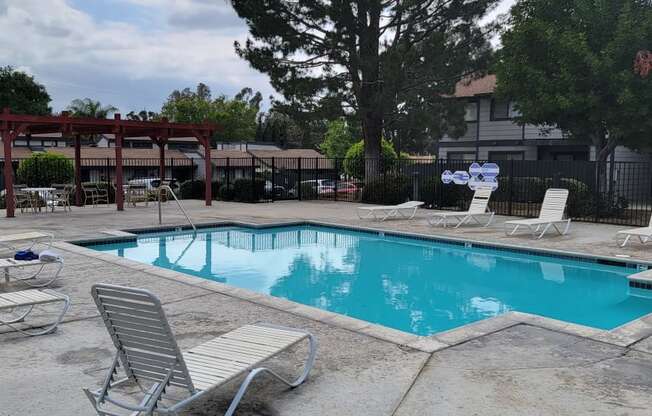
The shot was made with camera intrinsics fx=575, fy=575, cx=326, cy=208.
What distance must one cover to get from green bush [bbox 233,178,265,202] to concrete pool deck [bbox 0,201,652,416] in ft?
46.6

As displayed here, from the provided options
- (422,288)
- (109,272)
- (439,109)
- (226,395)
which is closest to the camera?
(226,395)

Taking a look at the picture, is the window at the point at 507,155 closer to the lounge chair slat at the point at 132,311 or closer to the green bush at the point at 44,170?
the green bush at the point at 44,170

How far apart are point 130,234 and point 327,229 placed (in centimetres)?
477

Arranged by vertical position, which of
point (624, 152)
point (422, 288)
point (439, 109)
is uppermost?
point (439, 109)

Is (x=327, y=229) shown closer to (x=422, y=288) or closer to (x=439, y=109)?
(x=422, y=288)

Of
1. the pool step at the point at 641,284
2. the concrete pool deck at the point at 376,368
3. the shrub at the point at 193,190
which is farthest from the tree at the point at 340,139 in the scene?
the concrete pool deck at the point at 376,368

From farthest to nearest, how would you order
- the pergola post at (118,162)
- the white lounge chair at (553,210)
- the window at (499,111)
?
the window at (499,111) < the pergola post at (118,162) < the white lounge chair at (553,210)

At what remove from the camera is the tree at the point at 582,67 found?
14.0 metres

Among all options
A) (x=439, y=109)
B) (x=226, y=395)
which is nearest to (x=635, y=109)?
(x=439, y=109)

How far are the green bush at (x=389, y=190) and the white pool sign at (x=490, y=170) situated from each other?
4.17m

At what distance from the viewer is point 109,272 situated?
786 cm

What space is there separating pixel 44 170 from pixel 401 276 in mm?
18202

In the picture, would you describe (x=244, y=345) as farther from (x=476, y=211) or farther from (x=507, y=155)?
(x=507, y=155)

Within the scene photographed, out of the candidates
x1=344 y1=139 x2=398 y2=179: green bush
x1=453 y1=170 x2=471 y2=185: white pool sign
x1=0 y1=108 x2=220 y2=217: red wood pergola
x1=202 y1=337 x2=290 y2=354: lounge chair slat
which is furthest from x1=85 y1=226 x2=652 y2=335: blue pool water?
x1=344 y1=139 x2=398 y2=179: green bush
